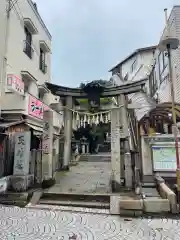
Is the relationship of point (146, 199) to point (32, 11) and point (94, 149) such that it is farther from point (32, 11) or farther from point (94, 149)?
point (94, 149)

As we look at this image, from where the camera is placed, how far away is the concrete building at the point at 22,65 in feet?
36.4

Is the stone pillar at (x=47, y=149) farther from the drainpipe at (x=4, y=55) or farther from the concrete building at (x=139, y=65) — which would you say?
the concrete building at (x=139, y=65)

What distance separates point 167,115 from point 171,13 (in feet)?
24.9

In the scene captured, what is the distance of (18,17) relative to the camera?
13.2 metres

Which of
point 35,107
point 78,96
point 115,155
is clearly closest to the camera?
point 115,155

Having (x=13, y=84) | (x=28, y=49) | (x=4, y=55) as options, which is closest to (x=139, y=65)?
(x=28, y=49)

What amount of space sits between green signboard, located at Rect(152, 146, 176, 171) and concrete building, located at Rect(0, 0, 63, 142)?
6.52m

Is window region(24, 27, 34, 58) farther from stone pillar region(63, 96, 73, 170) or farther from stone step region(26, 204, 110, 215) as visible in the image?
stone step region(26, 204, 110, 215)

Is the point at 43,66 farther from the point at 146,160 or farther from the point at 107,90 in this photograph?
the point at 146,160

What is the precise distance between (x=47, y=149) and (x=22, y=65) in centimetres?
660

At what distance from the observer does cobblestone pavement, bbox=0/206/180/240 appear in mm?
4871

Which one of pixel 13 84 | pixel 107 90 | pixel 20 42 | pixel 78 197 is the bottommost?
pixel 78 197

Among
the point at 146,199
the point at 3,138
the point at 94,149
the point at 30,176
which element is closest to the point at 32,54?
the point at 3,138

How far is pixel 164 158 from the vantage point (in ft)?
31.0
